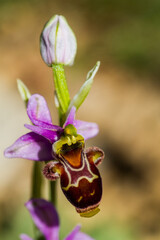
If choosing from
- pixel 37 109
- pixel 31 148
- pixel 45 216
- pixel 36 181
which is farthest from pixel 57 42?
pixel 45 216

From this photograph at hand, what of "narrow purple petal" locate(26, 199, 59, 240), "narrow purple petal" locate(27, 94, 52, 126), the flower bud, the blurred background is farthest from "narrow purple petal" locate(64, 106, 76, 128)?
the blurred background

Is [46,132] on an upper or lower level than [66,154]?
upper

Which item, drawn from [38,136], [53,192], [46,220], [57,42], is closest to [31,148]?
[38,136]

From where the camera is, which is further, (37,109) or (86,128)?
(86,128)

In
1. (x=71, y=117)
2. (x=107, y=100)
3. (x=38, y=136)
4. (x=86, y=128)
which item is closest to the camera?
(x=71, y=117)

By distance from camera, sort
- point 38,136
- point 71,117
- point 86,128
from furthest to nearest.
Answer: point 86,128 < point 38,136 < point 71,117

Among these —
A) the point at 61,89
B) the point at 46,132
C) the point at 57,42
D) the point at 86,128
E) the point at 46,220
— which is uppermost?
the point at 57,42

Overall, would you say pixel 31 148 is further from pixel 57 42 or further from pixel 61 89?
pixel 57 42
